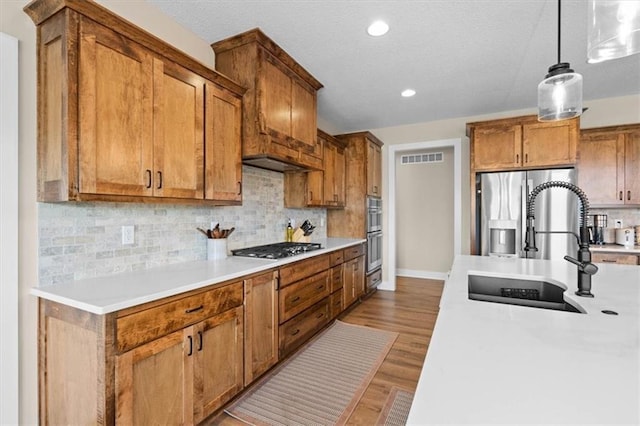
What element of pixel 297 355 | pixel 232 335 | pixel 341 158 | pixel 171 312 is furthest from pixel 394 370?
pixel 341 158

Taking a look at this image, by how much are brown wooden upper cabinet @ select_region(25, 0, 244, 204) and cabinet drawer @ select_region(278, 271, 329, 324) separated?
1.10 meters

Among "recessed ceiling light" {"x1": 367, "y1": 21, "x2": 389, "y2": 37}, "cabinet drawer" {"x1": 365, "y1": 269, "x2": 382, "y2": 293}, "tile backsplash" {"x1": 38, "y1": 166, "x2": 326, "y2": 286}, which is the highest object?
"recessed ceiling light" {"x1": 367, "y1": 21, "x2": 389, "y2": 37}

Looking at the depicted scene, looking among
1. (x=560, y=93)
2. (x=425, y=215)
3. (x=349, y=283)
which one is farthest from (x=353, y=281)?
(x=560, y=93)

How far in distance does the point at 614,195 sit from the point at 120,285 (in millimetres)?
5094

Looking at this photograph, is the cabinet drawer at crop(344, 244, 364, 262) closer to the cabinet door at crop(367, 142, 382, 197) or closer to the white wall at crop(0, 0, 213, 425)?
the cabinet door at crop(367, 142, 382, 197)

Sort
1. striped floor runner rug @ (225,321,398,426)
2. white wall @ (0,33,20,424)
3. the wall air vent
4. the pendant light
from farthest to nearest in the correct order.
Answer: the wall air vent, striped floor runner rug @ (225,321,398,426), the pendant light, white wall @ (0,33,20,424)

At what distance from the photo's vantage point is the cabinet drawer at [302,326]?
253 centimetres

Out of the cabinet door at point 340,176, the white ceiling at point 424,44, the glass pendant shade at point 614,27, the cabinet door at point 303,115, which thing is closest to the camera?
the glass pendant shade at point 614,27

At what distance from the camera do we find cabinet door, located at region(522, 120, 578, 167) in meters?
3.44

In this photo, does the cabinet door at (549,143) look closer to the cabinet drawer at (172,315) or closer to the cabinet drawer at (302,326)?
the cabinet drawer at (302,326)

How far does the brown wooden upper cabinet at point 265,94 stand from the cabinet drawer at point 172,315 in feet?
3.81

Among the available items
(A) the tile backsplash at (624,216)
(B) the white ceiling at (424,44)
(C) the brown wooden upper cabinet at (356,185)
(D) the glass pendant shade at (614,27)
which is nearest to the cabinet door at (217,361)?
(B) the white ceiling at (424,44)

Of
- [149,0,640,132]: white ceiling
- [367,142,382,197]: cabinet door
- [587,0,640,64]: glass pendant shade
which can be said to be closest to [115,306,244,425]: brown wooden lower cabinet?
[149,0,640,132]: white ceiling

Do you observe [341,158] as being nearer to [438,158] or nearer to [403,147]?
[403,147]
